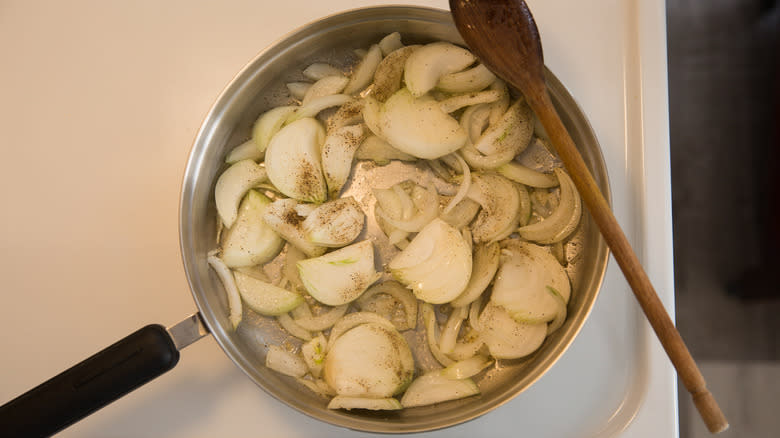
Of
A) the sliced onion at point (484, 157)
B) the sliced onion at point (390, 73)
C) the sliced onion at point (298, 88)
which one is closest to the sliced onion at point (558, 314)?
the sliced onion at point (484, 157)

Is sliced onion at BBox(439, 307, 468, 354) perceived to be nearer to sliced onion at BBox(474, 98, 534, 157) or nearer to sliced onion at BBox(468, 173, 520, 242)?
sliced onion at BBox(468, 173, 520, 242)

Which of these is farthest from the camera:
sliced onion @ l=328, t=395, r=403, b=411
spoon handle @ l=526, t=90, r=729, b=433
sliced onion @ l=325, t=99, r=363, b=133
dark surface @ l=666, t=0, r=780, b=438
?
dark surface @ l=666, t=0, r=780, b=438

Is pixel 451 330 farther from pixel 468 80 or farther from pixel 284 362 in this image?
pixel 468 80

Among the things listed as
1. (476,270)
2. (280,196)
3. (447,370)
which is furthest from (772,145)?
(280,196)

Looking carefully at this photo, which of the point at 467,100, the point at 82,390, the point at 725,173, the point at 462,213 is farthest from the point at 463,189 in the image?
the point at 725,173

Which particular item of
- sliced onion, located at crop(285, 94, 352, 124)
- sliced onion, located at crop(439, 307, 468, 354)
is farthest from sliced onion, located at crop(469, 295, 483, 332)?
sliced onion, located at crop(285, 94, 352, 124)

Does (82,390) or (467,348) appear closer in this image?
(82,390)

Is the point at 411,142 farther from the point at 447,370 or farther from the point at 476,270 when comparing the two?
the point at 447,370
